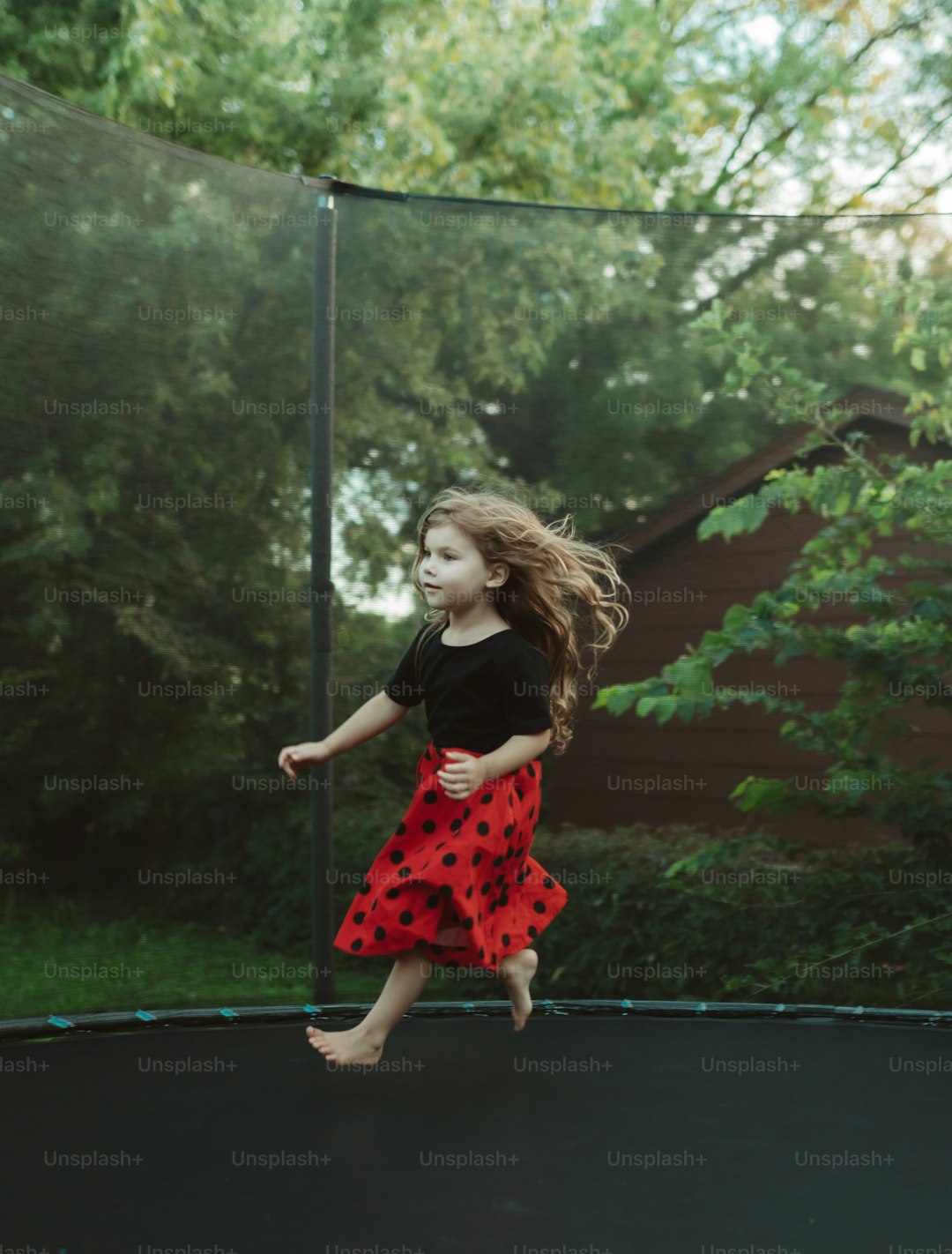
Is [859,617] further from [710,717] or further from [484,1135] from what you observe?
[484,1135]

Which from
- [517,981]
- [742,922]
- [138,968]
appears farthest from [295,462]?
[742,922]

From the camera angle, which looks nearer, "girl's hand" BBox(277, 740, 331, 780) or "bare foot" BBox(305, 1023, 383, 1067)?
"bare foot" BBox(305, 1023, 383, 1067)

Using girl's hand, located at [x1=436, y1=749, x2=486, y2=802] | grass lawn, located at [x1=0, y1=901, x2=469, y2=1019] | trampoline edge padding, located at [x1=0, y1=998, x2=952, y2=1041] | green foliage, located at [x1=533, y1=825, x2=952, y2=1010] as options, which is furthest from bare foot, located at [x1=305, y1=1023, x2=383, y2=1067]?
green foliage, located at [x1=533, y1=825, x2=952, y2=1010]

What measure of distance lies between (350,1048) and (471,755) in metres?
0.49

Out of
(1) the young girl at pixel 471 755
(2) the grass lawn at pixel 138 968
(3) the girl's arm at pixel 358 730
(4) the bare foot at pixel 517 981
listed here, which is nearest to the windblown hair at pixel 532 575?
(1) the young girl at pixel 471 755

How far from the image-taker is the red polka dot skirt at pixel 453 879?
1920mm

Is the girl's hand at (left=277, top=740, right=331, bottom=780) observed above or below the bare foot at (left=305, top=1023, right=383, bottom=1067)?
above

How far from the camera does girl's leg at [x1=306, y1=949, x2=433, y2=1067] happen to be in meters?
1.90

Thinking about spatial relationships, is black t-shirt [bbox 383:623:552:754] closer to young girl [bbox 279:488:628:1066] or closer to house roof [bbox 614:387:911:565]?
young girl [bbox 279:488:628:1066]

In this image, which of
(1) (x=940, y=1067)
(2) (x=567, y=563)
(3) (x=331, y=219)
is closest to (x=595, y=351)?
(3) (x=331, y=219)

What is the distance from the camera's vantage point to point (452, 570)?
2043mm

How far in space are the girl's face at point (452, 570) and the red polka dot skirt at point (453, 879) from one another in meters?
0.25

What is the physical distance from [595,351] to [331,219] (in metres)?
0.66

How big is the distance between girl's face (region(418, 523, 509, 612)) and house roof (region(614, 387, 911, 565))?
31.6 inches
